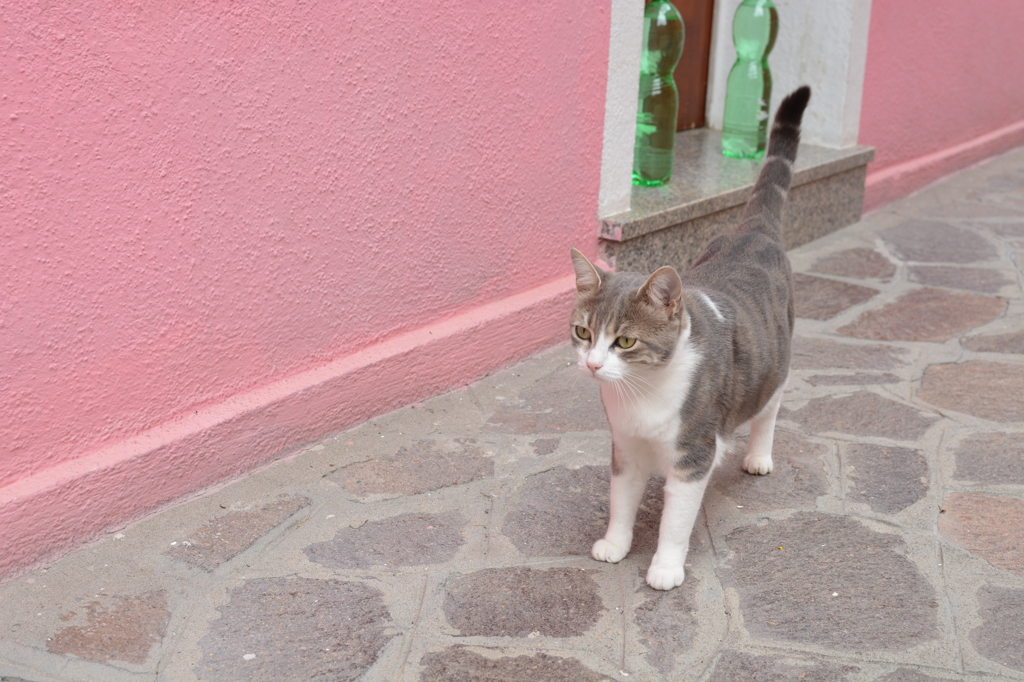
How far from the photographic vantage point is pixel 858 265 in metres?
4.50

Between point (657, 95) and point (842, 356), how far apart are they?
1288mm

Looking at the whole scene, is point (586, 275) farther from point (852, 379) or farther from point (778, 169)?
point (852, 379)

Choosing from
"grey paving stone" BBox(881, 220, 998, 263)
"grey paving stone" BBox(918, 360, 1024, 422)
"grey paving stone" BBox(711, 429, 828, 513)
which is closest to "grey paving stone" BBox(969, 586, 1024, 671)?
"grey paving stone" BBox(711, 429, 828, 513)

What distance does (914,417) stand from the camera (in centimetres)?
299

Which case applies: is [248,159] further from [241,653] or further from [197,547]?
[241,653]

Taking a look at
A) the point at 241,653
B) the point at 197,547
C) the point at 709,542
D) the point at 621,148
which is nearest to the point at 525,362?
the point at 621,148

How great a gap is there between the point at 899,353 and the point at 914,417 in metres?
0.56

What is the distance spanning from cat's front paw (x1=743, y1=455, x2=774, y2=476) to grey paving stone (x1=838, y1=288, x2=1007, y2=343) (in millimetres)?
1183

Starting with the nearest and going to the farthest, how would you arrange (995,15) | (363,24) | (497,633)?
(497,633) < (363,24) < (995,15)

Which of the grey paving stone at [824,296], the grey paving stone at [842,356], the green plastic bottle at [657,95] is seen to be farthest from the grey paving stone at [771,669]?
the green plastic bottle at [657,95]

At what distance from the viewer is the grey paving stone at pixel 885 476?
8.27ft

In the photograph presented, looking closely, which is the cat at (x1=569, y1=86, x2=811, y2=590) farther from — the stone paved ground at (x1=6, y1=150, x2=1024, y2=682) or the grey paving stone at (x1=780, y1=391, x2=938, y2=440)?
the grey paving stone at (x1=780, y1=391, x2=938, y2=440)

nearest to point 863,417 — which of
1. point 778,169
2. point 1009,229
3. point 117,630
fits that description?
point 778,169

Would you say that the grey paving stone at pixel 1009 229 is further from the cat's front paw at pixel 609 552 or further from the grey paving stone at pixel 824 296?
the cat's front paw at pixel 609 552
